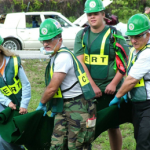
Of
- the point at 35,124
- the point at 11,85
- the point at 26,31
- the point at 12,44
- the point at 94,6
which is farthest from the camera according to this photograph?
the point at 26,31

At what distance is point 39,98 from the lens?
24.4 feet

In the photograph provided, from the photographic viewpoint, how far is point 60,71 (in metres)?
3.23

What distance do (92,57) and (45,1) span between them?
72.6 ft

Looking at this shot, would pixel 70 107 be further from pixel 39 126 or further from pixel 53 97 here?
pixel 39 126

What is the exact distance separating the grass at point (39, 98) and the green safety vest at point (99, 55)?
0.63 meters

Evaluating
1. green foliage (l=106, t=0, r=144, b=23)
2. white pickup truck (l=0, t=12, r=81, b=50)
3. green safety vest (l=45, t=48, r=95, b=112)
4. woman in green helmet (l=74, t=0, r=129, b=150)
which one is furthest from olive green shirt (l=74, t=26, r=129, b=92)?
green foliage (l=106, t=0, r=144, b=23)

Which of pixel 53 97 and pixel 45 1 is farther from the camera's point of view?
pixel 45 1

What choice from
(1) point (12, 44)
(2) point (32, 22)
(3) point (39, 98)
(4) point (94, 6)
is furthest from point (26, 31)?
(4) point (94, 6)

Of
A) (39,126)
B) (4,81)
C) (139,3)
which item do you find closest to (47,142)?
(39,126)

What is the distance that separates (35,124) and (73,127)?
46cm

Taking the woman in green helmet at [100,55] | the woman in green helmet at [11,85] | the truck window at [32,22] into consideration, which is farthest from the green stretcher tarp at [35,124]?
the truck window at [32,22]

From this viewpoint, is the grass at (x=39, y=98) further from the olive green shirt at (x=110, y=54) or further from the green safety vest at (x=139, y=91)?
the green safety vest at (x=139, y=91)

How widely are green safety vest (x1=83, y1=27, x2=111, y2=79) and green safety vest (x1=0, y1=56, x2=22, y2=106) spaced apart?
97 centimetres

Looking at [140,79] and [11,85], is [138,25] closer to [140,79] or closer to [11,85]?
[140,79]
